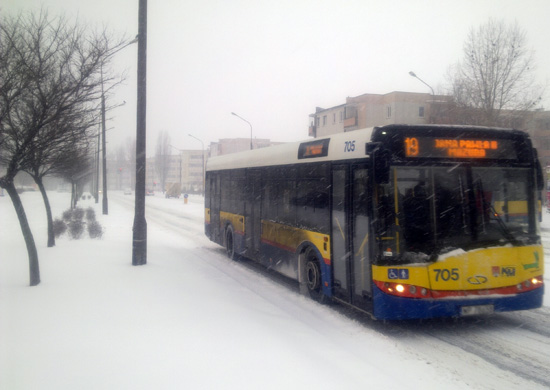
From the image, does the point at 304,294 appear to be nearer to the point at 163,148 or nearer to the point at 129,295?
the point at 129,295

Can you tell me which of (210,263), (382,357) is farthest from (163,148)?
(382,357)

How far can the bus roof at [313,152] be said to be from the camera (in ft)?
20.9

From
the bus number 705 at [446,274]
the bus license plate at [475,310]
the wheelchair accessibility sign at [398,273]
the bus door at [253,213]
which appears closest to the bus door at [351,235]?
the wheelchair accessibility sign at [398,273]

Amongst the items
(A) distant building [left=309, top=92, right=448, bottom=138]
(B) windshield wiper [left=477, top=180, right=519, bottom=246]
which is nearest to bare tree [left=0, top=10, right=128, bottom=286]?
(B) windshield wiper [left=477, top=180, right=519, bottom=246]

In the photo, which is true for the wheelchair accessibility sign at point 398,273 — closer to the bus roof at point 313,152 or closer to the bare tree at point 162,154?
the bus roof at point 313,152

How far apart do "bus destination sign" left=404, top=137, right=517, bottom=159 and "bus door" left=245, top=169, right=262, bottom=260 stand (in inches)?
182

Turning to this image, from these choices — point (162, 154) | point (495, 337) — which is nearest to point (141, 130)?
point (495, 337)

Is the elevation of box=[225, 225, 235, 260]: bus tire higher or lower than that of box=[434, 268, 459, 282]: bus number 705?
lower

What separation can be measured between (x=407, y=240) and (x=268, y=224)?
4.33 metres

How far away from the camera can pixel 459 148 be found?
602cm

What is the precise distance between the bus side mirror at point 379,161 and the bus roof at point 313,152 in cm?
37

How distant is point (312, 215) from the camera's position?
7707mm

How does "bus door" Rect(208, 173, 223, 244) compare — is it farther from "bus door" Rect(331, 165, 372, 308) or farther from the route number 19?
the route number 19

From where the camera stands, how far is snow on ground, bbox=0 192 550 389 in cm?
445
